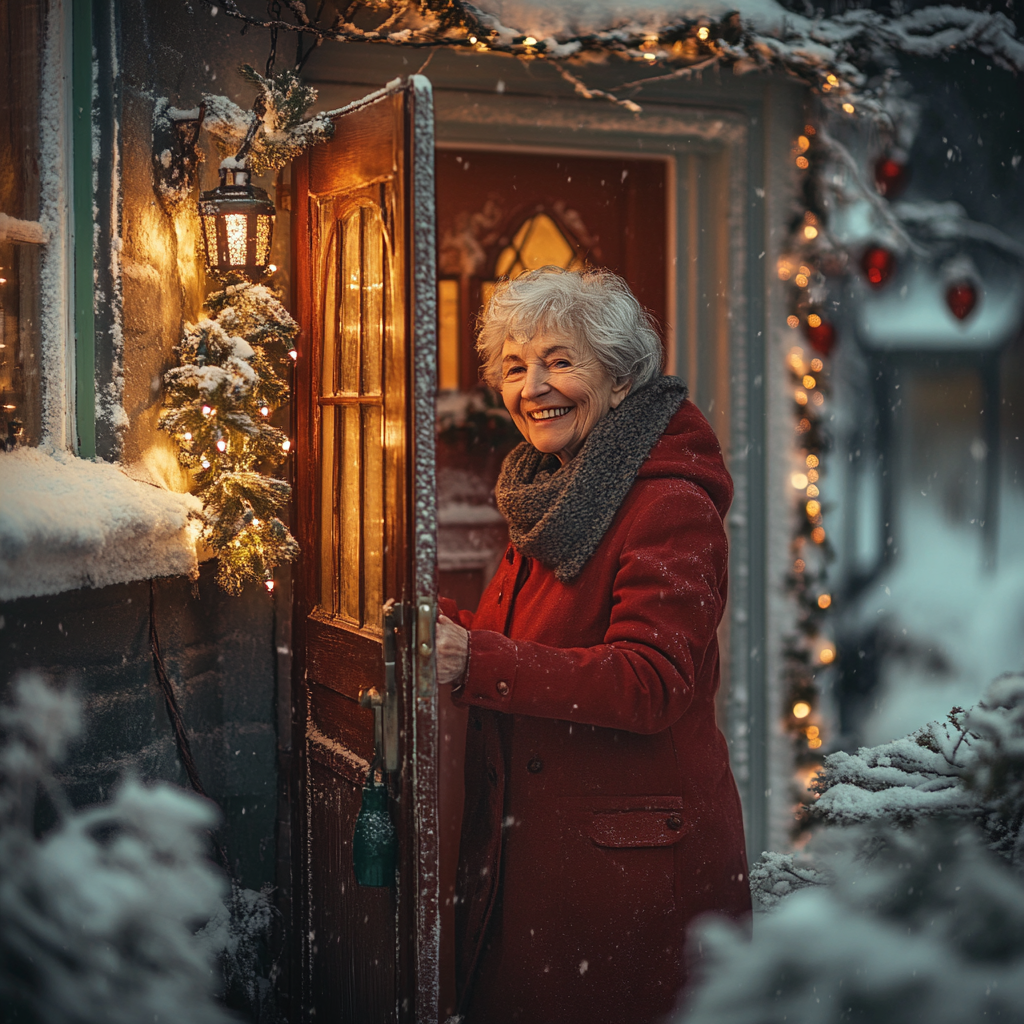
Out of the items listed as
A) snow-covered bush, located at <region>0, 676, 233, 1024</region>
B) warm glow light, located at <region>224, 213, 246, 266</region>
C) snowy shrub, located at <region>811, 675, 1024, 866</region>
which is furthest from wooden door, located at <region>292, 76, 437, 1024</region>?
snowy shrub, located at <region>811, 675, 1024, 866</region>

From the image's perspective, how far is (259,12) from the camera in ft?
9.50

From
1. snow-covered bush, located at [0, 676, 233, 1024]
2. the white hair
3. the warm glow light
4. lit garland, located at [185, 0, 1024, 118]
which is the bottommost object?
snow-covered bush, located at [0, 676, 233, 1024]

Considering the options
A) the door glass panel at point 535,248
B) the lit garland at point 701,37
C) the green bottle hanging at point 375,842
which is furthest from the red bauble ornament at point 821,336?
the green bottle hanging at point 375,842

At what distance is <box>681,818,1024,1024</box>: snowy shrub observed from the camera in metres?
1.19

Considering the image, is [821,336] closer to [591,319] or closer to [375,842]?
[591,319]

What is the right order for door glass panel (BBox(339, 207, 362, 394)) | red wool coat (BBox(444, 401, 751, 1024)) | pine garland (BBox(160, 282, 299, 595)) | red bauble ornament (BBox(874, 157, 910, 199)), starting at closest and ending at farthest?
red wool coat (BBox(444, 401, 751, 1024)) < door glass panel (BBox(339, 207, 362, 394)) < pine garland (BBox(160, 282, 299, 595)) < red bauble ornament (BBox(874, 157, 910, 199))

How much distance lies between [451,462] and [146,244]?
153 cm

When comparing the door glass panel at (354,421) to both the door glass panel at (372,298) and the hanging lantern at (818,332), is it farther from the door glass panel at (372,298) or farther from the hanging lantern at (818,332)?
the hanging lantern at (818,332)

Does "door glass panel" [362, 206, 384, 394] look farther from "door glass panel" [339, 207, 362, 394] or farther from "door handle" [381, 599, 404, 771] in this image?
"door handle" [381, 599, 404, 771]

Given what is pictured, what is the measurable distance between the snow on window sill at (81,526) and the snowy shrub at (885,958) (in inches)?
51.7

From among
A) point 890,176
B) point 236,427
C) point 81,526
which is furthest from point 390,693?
point 890,176

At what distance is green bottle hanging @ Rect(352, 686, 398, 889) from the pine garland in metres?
0.55

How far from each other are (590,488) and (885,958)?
1.16m

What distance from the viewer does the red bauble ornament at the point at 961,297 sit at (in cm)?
372
